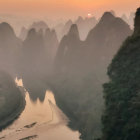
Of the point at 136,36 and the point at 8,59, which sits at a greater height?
the point at 8,59

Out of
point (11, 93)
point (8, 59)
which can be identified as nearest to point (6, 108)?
point (11, 93)

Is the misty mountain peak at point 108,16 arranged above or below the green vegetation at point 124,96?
above

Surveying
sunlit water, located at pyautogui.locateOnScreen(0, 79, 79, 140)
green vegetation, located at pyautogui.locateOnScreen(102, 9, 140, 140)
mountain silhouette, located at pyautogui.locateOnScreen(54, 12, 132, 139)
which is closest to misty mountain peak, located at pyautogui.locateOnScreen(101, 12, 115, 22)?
mountain silhouette, located at pyautogui.locateOnScreen(54, 12, 132, 139)

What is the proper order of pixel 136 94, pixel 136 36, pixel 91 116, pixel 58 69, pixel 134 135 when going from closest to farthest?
pixel 134 135, pixel 136 94, pixel 136 36, pixel 91 116, pixel 58 69

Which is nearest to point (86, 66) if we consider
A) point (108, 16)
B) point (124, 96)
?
point (108, 16)

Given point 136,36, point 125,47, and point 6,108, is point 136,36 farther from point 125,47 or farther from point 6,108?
point 6,108

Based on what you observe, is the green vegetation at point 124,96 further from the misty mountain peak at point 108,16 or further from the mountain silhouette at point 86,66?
the misty mountain peak at point 108,16

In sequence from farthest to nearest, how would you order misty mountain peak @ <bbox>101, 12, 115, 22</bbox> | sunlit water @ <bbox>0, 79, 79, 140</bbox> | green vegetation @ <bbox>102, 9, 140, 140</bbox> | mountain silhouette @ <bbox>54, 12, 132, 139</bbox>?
misty mountain peak @ <bbox>101, 12, 115, 22</bbox> < mountain silhouette @ <bbox>54, 12, 132, 139</bbox> < sunlit water @ <bbox>0, 79, 79, 140</bbox> < green vegetation @ <bbox>102, 9, 140, 140</bbox>

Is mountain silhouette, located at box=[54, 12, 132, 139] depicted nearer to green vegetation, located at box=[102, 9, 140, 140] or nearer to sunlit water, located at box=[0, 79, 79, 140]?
sunlit water, located at box=[0, 79, 79, 140]

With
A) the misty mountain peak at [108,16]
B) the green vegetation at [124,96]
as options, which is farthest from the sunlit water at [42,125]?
the misty mountain peak at [108,16]
